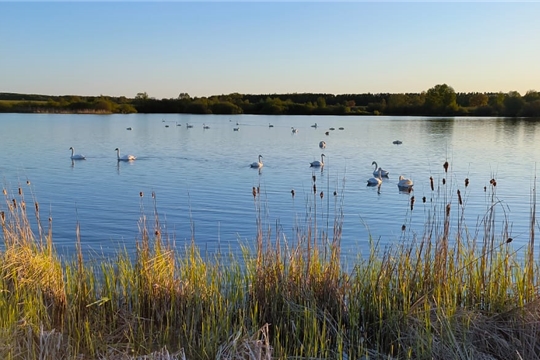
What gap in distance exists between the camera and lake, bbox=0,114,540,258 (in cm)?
969

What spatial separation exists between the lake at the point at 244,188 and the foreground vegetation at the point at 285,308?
0.57 meters

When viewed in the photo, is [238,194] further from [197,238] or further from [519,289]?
[519,289]

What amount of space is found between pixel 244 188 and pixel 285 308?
34.5 feet

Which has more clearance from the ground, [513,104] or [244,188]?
[513,104]

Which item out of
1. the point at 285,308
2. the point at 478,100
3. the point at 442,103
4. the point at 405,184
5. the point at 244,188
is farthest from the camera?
the point at 478,100

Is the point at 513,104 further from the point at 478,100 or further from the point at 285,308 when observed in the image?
the point at 285,308

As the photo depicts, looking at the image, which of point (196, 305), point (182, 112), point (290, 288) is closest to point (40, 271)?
point (196, 305)

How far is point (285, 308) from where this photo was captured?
15.8 feet

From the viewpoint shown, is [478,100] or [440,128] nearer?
[440,128]

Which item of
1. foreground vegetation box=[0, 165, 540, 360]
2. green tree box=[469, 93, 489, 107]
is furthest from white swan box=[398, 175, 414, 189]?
green tree box=[469, 93, 489, 107]

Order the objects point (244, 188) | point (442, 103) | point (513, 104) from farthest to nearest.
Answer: point (442, 103)
point (513, 104)
point (244, 188)

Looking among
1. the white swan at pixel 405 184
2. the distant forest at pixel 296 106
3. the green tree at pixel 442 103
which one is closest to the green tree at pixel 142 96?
the distant forest at pixel 296 106

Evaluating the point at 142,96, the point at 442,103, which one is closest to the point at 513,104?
the point at 442,103

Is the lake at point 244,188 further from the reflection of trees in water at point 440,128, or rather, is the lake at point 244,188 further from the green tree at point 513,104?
the green tree at point 513,104
